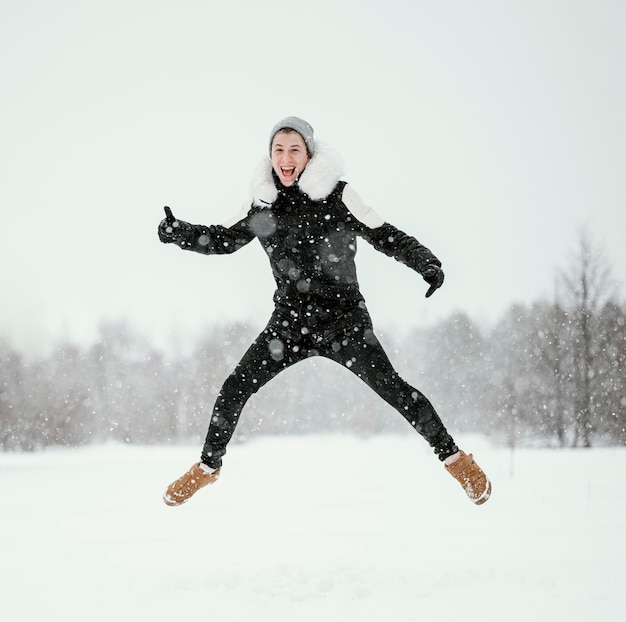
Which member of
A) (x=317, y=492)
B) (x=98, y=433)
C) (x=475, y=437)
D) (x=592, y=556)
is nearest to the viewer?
(x=592, y=556)

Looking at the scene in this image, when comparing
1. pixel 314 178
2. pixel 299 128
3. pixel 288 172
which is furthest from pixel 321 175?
pixel 299 128

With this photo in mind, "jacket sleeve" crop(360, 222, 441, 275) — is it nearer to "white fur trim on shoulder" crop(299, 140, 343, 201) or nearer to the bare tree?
"white fur trim on shoulder" crop(299, 140, 343, 201)

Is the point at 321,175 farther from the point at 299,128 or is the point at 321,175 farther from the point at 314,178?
the point at 299,128

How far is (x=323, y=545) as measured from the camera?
7.75 m

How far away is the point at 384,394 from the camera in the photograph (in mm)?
3070

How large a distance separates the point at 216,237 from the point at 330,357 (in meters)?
0.86

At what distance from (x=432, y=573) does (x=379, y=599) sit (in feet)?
3.76

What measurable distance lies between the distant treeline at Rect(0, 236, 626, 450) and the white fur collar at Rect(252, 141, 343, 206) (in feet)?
60.2

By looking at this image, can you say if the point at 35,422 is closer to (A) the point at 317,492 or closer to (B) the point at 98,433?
(B) the point at 98,433

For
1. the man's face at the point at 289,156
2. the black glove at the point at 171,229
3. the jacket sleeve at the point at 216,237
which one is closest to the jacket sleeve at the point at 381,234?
the man's face at the point at 289,156

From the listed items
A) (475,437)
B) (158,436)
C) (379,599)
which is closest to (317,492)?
(379,599)

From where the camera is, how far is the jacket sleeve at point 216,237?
10.3 ft

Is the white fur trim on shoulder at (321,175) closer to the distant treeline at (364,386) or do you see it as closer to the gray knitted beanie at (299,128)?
the gray knitted beanie at (299,128)

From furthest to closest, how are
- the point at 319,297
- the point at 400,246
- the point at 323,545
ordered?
the point at 323,545
the point at 319,297
the point at 400,246
